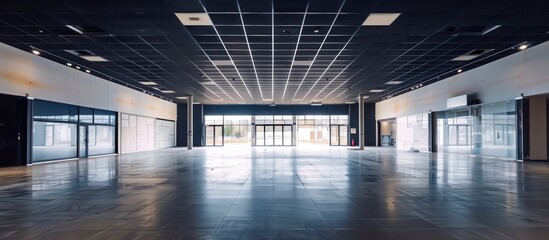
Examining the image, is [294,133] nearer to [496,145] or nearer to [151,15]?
[496,145]

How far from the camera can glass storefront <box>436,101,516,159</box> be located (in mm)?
19172

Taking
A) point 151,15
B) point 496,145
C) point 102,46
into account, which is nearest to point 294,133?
point 496,145

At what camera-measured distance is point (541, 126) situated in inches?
717

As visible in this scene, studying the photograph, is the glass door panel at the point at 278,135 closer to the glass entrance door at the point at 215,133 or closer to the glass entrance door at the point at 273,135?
the glass entrance door at the point at 273,135

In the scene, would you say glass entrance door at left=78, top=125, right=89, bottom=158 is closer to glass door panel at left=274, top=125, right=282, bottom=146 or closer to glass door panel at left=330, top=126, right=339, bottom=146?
glass door panel at left=274, top=125, right=282, bottom=146

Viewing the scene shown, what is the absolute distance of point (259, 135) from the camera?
1735 inches

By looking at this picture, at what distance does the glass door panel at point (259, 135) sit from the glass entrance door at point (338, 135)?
26.0 ft

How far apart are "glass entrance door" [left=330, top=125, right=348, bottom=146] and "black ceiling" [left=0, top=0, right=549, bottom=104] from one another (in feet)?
73.1

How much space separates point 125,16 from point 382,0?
7242 millimetres

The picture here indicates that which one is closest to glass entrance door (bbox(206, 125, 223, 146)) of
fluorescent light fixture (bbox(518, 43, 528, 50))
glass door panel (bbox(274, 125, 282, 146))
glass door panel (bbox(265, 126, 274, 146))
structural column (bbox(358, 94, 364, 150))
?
glass door panel (bbox(265, 126, 274, 146))

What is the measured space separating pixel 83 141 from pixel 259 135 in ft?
77.8

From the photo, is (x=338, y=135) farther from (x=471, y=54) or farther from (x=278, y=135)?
(x=471, y=54)

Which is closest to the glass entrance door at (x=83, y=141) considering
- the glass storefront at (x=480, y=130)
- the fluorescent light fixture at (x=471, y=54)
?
the fluorescent light fixture at (x=471, y=54)

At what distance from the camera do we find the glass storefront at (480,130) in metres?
19.2
